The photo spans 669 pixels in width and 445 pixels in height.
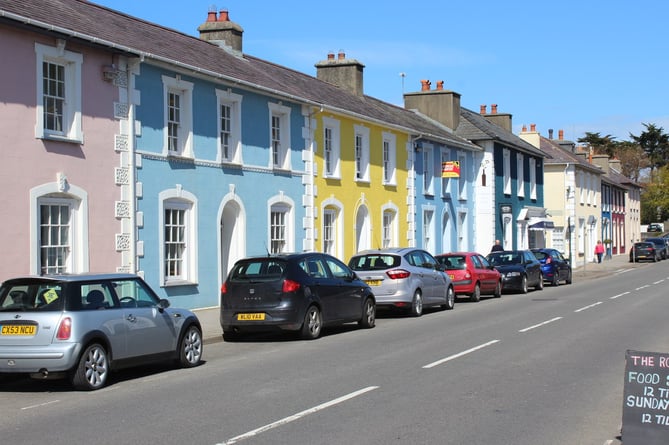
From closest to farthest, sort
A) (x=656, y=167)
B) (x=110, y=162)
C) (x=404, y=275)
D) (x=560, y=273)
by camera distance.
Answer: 1. (x=110, y=162)
2. (x=404, y=275)
3. (x=560, y=273)
4. (x=656, y=167)

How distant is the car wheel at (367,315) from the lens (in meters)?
18.4

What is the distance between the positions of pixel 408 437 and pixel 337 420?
39.6 inches

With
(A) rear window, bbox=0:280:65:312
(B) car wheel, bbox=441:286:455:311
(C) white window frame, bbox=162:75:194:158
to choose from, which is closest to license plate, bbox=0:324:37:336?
(A) rear window, bbox=0:280:65:312

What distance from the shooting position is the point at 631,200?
88938mm

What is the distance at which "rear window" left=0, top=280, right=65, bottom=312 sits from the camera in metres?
11.0

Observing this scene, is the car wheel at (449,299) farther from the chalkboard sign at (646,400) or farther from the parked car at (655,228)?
the parked car at (655,228)

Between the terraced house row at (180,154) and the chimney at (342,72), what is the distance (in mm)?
55

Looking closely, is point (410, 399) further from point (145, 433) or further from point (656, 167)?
point (656, 167)

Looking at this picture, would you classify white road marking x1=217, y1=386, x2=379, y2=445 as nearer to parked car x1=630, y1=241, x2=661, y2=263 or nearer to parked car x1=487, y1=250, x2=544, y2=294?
parked car x1=487, y1=250, x2=544, y2=294

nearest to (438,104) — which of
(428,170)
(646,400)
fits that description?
(428,170)

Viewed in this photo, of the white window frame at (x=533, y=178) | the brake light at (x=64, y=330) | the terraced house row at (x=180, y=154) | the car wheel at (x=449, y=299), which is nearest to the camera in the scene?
the brake light at (x=64, y=330)

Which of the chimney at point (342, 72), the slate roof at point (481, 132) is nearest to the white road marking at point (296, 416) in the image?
the chimney at point (342, 72)

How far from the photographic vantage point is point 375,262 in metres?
21.7

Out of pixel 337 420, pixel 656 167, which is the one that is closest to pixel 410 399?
pixel 337 420
